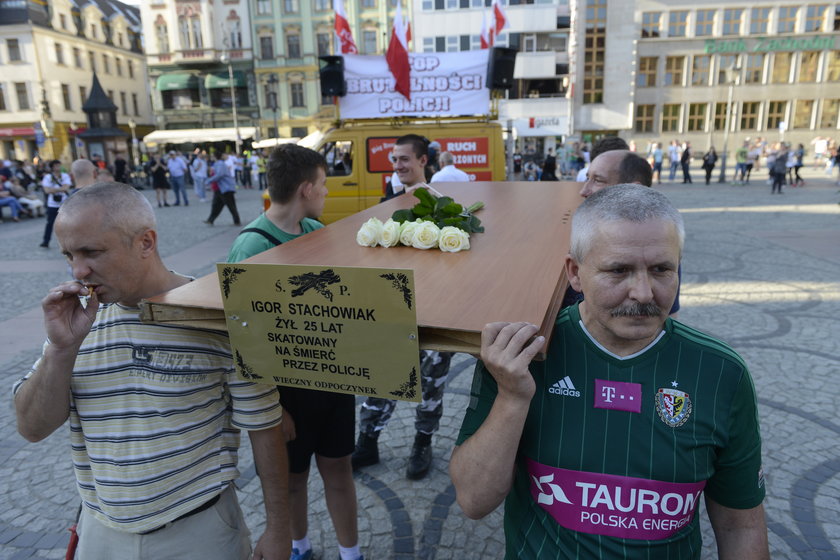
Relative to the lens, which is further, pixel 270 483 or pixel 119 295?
pixel 270 483

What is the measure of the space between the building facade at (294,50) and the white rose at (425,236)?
42.6 m

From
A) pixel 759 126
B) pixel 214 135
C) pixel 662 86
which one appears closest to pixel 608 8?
pixel 662 86

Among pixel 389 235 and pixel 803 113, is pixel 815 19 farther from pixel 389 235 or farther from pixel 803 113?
pixel 389 235

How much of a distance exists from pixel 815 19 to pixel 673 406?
51539 mm

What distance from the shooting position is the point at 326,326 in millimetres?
1392

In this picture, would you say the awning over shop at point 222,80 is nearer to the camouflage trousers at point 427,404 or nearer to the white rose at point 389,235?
the camouflage trousers at point 427,404

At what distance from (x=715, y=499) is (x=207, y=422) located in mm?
1526

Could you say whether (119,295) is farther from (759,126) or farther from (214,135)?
(759,126)

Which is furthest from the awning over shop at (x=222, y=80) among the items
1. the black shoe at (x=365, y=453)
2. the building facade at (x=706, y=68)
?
the black shoe at (x=365, y=453)

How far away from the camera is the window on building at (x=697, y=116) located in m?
41.0

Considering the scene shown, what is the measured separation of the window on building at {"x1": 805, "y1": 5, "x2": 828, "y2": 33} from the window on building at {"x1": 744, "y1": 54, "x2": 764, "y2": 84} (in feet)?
12.1

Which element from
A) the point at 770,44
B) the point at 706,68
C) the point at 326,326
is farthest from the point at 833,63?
the point at 326,326

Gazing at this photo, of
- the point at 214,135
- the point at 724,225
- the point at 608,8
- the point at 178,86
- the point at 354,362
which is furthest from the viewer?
the point at 178,86

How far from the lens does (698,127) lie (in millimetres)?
41500
